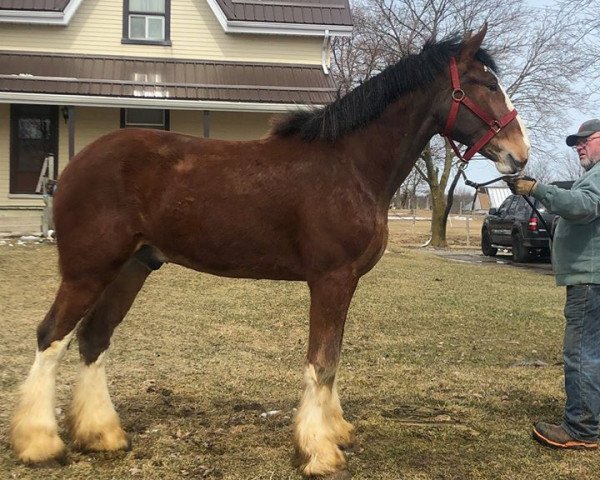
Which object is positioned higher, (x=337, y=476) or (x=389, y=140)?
(x=389, y=140)

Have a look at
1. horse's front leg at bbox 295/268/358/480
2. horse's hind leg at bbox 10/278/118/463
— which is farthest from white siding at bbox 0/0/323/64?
horse's front leg at bbox 295/268/358/480

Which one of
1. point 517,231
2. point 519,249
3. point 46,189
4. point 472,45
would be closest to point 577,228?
point 472,45

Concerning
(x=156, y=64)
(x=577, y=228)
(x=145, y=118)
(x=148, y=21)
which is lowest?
(x=577, y=228)

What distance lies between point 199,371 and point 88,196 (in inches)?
99.0

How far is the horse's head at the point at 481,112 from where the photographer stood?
3699mm

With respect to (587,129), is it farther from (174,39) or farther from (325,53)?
(174,39)

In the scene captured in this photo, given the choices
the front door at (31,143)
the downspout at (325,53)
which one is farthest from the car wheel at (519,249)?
the front door at (31,143)

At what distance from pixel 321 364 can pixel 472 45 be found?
2.18 m

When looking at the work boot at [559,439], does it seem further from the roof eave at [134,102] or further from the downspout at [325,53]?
the downspout at [325,53]

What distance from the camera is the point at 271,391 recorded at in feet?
17.0

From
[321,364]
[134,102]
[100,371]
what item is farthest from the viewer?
[134,102]

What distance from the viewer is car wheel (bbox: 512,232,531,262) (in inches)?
674

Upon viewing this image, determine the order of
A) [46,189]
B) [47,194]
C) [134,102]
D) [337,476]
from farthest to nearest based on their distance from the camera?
1. [134,102]
2. [47,194]
3. [46,189]
4. [337,476]

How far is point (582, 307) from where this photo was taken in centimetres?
406
